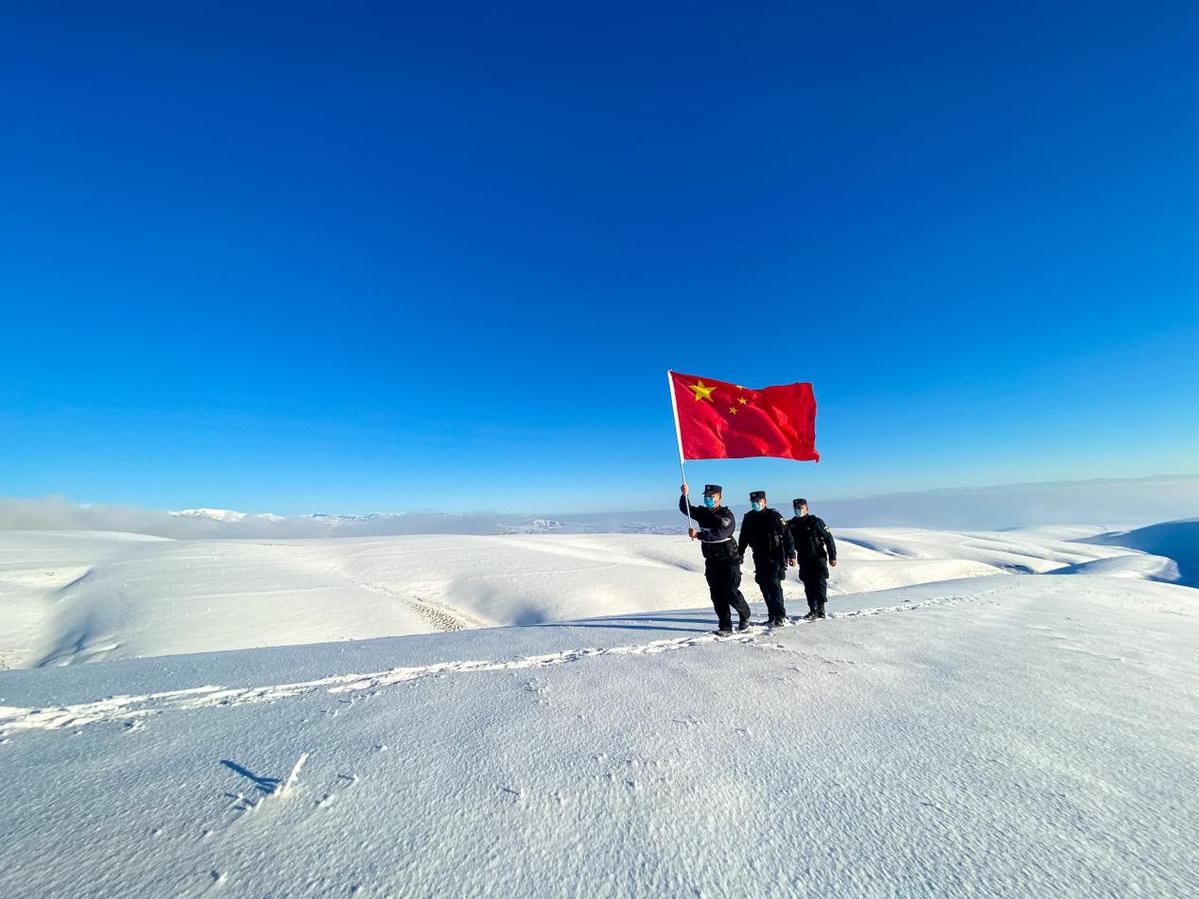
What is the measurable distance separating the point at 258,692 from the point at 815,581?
870 centimetres

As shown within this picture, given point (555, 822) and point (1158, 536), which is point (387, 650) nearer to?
point (555, 822)

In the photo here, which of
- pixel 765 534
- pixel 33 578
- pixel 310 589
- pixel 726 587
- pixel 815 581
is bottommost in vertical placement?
pixel 310 589

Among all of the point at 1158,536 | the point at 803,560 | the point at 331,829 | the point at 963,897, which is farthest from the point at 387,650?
the point at 1158,536

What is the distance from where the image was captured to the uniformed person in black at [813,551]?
904cm

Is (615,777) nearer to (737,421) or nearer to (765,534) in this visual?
(765,534)

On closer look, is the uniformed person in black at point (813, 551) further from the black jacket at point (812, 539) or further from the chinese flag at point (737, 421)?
the chinese flag at point (737, 421)

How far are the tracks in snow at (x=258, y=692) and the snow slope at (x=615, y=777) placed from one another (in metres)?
0.04

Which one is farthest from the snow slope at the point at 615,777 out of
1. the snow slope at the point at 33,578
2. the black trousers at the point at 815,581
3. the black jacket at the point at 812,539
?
the snow slope at the point at 33,578

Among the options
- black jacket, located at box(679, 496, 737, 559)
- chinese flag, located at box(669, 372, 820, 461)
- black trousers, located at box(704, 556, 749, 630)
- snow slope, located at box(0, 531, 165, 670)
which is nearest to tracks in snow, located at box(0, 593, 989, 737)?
black trousers, located at box(704, 556, 749, 630)

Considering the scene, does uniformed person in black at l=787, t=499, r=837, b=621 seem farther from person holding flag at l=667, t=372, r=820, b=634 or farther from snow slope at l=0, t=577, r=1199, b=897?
snow slope at l=0, t=577, r=1199, b=897

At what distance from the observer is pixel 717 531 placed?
7.38 m

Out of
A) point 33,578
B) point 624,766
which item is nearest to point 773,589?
point 624,766

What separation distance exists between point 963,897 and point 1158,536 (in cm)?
16563

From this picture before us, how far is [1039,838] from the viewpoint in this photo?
7.90 feet
